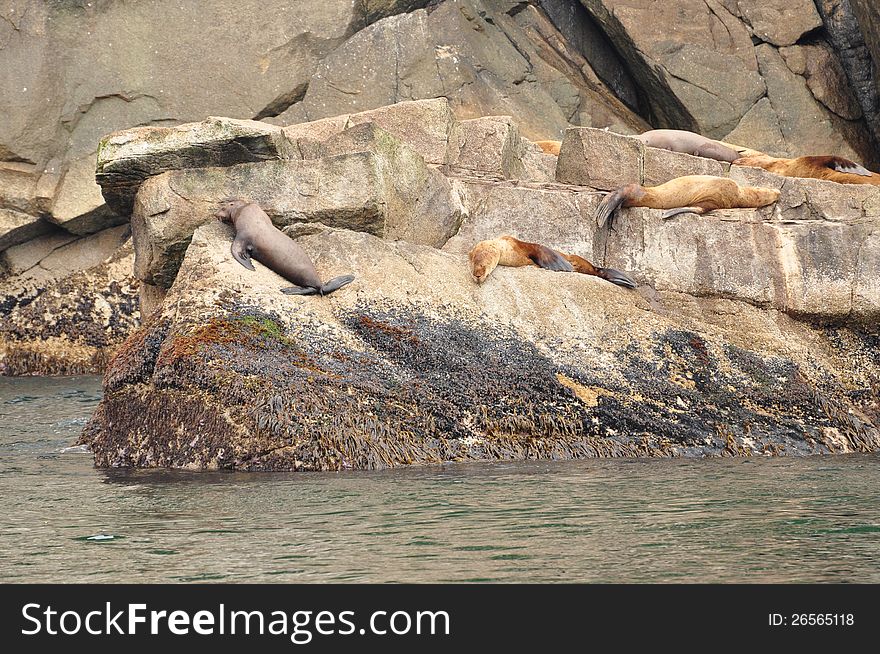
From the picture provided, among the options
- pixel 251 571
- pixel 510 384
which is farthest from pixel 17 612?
pixel 510 384

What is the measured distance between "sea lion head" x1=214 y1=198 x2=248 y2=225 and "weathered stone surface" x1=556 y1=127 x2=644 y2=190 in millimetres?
3627

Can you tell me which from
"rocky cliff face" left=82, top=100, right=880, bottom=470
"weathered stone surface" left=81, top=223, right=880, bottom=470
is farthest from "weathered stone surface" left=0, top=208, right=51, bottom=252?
"weathered stone surface" left=81, top=223, right=880, bottom=470

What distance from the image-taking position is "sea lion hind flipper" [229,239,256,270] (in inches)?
331

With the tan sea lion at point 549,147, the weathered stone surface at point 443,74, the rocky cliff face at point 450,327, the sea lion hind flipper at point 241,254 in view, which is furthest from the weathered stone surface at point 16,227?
the sea lion hind flipper at point 241,254

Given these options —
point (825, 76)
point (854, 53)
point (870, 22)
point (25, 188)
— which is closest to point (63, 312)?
point (25, 188)

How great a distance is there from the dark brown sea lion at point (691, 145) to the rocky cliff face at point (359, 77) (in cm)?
283

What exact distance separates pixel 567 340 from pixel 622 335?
470 millimetres

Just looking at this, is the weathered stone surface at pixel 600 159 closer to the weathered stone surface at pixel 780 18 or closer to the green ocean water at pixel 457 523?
the green ocean water at pixel 457 523

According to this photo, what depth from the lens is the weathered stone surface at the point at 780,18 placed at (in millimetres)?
18391

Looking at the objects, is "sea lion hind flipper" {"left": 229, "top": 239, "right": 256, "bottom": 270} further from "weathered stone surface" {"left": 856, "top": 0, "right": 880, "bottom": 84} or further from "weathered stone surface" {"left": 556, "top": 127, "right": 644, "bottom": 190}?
"weathered stone surface" {"left": 856, "top": 0, "right": 880, "bottom": 84}

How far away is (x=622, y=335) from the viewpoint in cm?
872

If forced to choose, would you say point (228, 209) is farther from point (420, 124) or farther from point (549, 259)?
point (420, 124)

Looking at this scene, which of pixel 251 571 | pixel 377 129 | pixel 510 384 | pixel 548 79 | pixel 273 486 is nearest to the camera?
pixel 251 571

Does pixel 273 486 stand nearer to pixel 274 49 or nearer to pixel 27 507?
pixel 27 507
